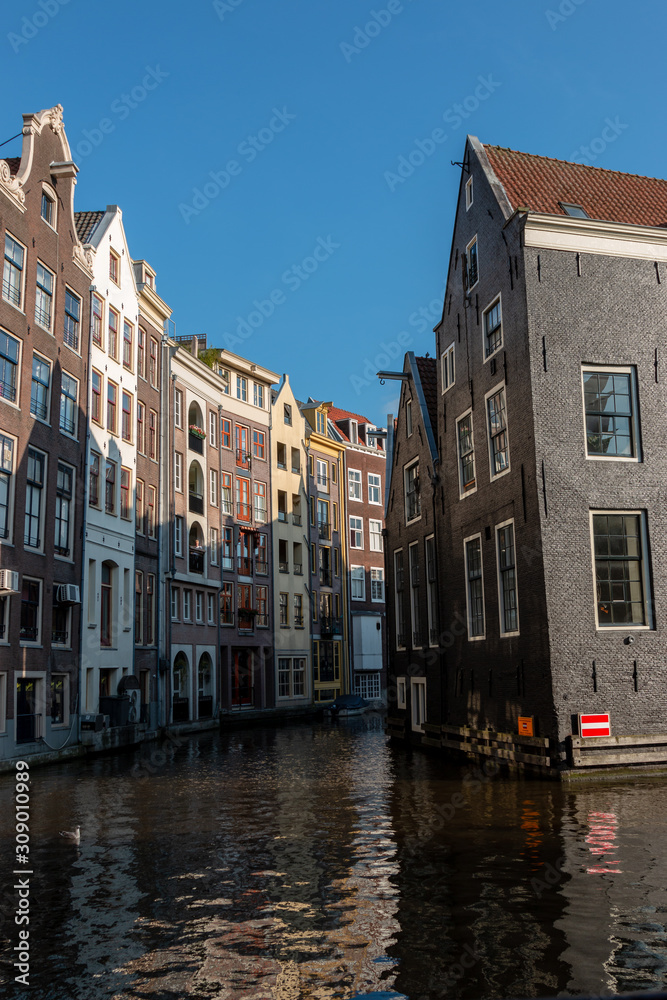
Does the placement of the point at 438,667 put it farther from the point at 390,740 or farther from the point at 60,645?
the point at 60,645

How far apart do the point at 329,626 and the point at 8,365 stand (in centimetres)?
4147

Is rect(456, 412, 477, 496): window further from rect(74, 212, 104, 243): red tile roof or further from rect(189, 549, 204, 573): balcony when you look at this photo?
rect(189, 549, 204, 573): balcony

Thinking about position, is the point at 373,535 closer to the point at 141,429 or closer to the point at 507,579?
the point at 141,429

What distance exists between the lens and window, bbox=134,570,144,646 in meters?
40.7

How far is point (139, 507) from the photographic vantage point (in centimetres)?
4175

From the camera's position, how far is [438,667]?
2870 centimetres

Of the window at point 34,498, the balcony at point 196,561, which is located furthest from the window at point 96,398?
the balcony at point 196,561

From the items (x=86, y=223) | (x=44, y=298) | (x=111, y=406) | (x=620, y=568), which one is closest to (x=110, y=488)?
(x=111, y=406)

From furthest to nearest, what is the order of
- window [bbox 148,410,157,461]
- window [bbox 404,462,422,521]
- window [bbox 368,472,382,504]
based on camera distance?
window [bbox 368,472,382,504] < window [bbox 148,410,157,461] < window [bbox 404,462,422,521]

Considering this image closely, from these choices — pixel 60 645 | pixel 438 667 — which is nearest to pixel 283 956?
pixel 438 667

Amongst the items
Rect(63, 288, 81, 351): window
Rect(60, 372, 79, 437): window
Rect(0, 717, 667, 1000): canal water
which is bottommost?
Rect(0, 717, 667, 1000): canal water

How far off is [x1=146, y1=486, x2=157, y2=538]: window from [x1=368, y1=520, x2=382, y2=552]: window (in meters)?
31.7

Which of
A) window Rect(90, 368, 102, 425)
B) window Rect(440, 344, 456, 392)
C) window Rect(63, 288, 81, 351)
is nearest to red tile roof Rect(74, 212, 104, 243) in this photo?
window Rect(63, 288, 81, 351)

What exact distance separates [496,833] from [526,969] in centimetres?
643
